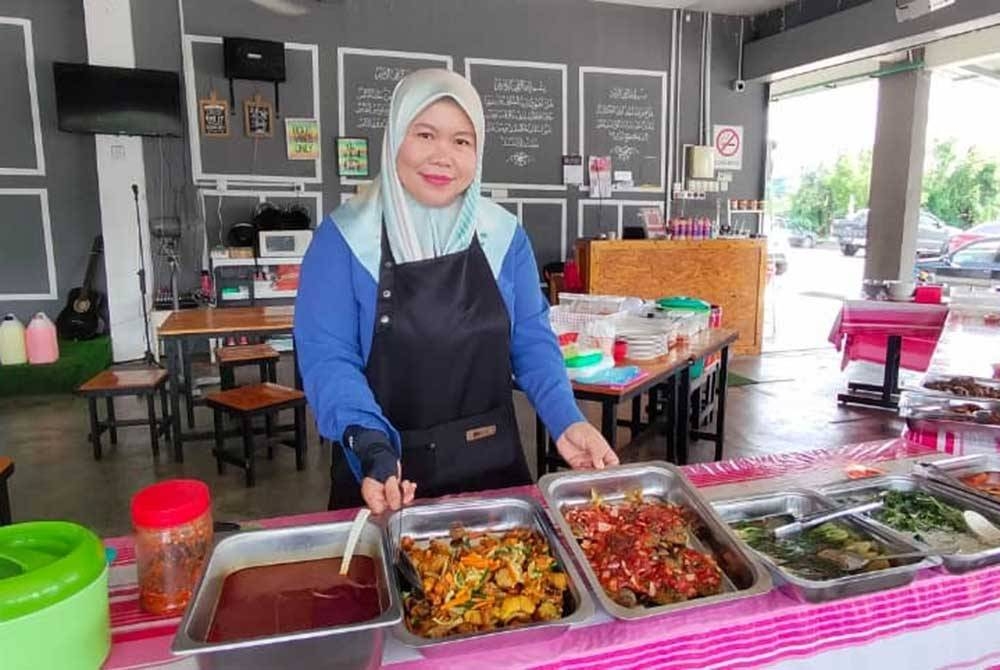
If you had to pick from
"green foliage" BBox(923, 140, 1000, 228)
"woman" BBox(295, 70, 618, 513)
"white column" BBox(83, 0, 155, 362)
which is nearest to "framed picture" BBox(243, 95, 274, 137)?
"white column" BBox(83, 0, 155, 362)

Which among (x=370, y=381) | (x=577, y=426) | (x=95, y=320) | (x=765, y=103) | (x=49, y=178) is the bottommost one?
(x=95, y=320)

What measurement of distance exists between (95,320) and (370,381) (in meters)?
5.74

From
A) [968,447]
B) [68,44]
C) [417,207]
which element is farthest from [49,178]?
[968,447]

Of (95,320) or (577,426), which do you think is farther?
(95,320)

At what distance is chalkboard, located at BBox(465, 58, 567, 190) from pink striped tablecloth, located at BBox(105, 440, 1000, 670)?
6.16 meters

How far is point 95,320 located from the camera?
6.10 m

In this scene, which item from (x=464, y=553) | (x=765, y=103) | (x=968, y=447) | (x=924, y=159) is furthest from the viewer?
(x=765, y=103)

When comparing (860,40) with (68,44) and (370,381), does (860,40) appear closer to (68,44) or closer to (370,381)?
(370,381)

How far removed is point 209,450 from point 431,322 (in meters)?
Result: 3.22

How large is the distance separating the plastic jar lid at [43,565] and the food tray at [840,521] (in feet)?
3.21

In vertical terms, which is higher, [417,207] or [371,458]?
[417,207]

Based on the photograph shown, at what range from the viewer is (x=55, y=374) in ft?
17.5

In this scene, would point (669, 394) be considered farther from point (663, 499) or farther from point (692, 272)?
point (692, 272)

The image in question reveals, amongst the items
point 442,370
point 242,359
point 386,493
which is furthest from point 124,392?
point 386,493
